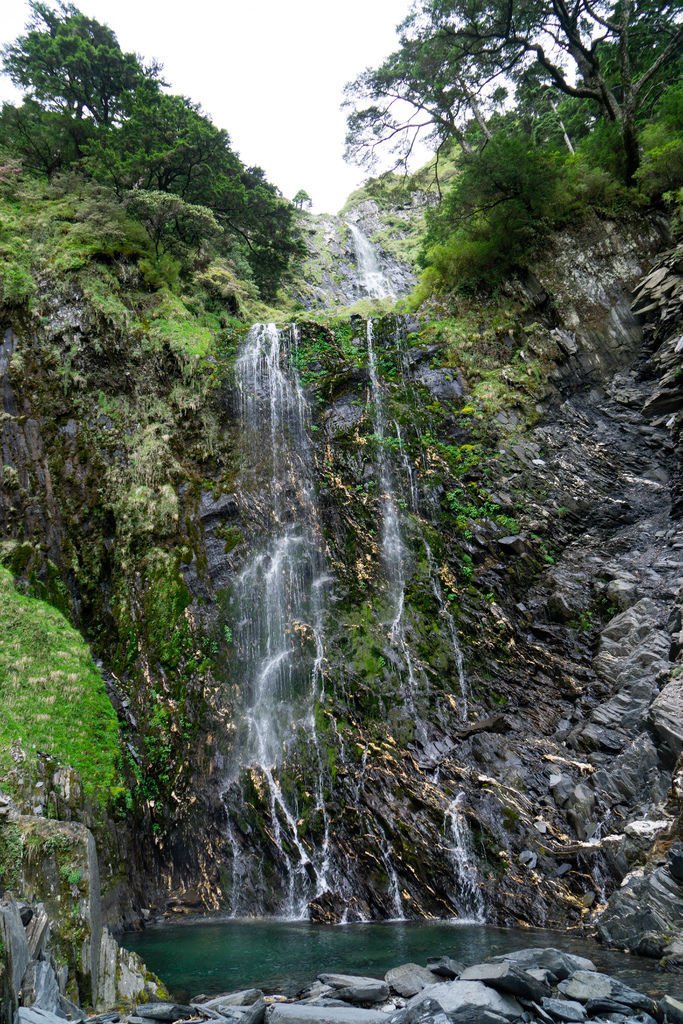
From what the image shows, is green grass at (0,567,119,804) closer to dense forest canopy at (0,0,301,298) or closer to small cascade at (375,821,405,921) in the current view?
small cascade at (375,821,405,921)

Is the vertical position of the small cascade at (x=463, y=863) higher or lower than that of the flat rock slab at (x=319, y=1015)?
lower

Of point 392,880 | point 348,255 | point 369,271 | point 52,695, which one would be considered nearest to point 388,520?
point 392,880

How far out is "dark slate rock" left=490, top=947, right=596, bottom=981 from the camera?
15.0 feet

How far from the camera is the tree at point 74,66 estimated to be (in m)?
15.7

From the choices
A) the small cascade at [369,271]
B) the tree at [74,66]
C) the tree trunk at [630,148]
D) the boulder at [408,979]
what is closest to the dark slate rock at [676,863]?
the boulder at [408,979]

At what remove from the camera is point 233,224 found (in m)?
18.2

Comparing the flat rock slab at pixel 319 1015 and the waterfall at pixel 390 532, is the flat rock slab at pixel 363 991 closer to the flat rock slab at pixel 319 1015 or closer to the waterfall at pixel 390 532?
the flat rock slab at pixel 319 1015

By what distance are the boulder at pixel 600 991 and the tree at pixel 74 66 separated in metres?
20.3

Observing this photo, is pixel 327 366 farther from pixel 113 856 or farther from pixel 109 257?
pixel 113 856

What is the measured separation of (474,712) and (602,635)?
2.55 metres

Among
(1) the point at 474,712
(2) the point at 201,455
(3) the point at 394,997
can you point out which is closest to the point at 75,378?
(2) the point at 201,455

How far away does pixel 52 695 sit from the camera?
9.58 meters

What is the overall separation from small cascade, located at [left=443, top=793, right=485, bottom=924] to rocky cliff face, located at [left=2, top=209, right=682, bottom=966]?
29mm

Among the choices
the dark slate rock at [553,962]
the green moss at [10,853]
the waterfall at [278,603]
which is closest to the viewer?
the green moss at [10,853]
